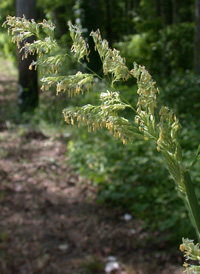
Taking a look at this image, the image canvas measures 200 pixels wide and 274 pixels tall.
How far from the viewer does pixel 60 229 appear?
4574mm

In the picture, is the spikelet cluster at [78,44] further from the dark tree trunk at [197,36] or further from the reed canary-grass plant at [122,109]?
the dark tree trunk at [197,36]

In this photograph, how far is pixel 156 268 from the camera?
3752 mm

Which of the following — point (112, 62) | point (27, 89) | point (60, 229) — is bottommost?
point (60, 229)

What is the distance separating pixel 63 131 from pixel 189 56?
446cm

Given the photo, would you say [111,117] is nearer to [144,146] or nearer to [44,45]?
[44,45]

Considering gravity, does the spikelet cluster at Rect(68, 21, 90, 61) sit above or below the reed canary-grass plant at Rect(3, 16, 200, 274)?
above

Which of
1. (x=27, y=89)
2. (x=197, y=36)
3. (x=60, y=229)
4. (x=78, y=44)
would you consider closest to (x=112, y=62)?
(x=78, y=44)

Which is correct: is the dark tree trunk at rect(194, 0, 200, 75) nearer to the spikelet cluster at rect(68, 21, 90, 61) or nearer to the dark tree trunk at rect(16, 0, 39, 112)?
the dark tree trunk at rect(16, 0, 39, 112)

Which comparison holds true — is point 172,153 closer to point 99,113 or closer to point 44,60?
point 99,113

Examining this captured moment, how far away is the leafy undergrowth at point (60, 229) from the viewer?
388 centimetres

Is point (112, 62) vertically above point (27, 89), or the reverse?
point (112, 62)

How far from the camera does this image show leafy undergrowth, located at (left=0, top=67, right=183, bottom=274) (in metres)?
3.88

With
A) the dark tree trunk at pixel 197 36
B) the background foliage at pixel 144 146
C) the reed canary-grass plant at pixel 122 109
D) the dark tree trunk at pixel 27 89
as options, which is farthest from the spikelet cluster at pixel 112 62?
the dark tree trunk at pixel 27 89

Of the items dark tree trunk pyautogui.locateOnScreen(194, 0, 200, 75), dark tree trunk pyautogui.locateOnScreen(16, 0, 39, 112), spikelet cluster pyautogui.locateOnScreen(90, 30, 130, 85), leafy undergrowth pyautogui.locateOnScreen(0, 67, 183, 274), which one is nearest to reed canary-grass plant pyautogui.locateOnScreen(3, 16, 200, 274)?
spikelet cluster pyautogui.locateOnScreen(90, 30, 130, 85)
